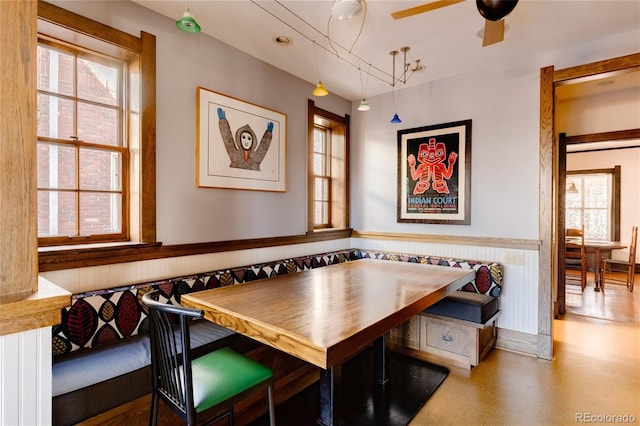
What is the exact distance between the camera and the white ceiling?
2309 millimetres

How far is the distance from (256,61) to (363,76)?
1.13m

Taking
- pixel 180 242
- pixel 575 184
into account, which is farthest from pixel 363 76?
pixel 575 184

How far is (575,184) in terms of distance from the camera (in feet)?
23.7

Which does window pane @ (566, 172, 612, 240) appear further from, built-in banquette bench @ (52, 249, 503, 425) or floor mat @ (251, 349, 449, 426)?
built-in banquette bench @ (52, 249, 503, 425)

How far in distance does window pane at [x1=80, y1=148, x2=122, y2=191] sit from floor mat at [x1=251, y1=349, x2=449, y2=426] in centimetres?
183

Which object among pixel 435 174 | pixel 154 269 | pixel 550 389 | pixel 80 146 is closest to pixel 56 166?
pixel 80 146

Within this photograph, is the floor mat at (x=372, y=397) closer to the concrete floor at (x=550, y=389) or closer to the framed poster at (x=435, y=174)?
the concrete floor at (x=550, y=389)

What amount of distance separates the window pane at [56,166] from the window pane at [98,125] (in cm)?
14

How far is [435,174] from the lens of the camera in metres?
3.67

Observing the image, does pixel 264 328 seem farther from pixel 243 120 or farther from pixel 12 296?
pixel 243 120

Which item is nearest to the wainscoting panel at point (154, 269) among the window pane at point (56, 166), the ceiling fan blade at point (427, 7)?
the window pane at point (56, 166)

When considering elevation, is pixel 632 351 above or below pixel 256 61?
below

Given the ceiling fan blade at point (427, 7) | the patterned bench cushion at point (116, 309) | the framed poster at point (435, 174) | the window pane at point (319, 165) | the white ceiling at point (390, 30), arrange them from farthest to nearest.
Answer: the window pane at point (319, 165) → the framed poster at point (435, 174) → the white ceiling at point (390, 30) → the patterned bench cushion at point (116, 309) → the ceiling fan blade at point (427, 7)

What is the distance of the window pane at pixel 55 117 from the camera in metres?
1.99
